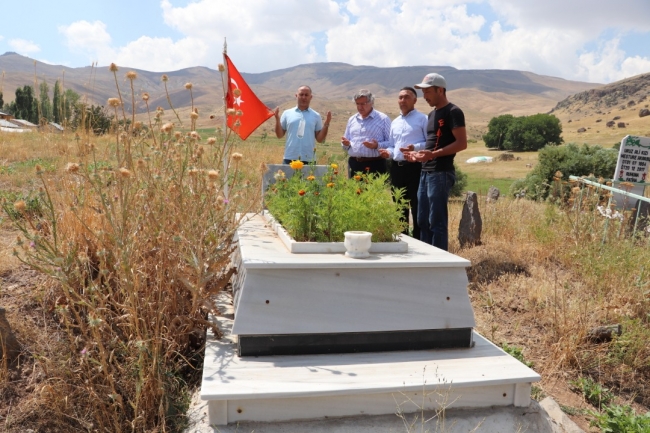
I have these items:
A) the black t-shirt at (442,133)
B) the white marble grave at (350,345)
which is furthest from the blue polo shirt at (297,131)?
the white marble grave at (350,345)

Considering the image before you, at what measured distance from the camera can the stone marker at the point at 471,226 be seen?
5.95 metres

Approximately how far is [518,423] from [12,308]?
122 inches

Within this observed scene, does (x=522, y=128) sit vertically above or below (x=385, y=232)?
above

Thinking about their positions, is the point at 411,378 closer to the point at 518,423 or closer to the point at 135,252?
the point at 518,423

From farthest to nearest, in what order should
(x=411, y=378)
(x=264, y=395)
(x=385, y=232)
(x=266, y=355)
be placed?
(x=385, y=232), (x=266, y=355), (x=411, y=378), (x=264, y=395)

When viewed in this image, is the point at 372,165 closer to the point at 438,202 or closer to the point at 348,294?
the point at 438,202

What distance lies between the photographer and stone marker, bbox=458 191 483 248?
595 cm

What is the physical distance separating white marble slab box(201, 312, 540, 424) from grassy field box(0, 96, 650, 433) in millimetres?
314

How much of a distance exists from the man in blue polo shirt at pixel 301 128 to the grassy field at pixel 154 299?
80.8 inches

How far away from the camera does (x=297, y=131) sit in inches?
222

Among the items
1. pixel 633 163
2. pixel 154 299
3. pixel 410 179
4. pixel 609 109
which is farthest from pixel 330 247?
pixel 609 109

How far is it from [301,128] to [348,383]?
3.57 metres

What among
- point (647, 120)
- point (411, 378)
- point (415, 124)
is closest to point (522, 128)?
point (647, 120)

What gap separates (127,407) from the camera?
8.75 feet
